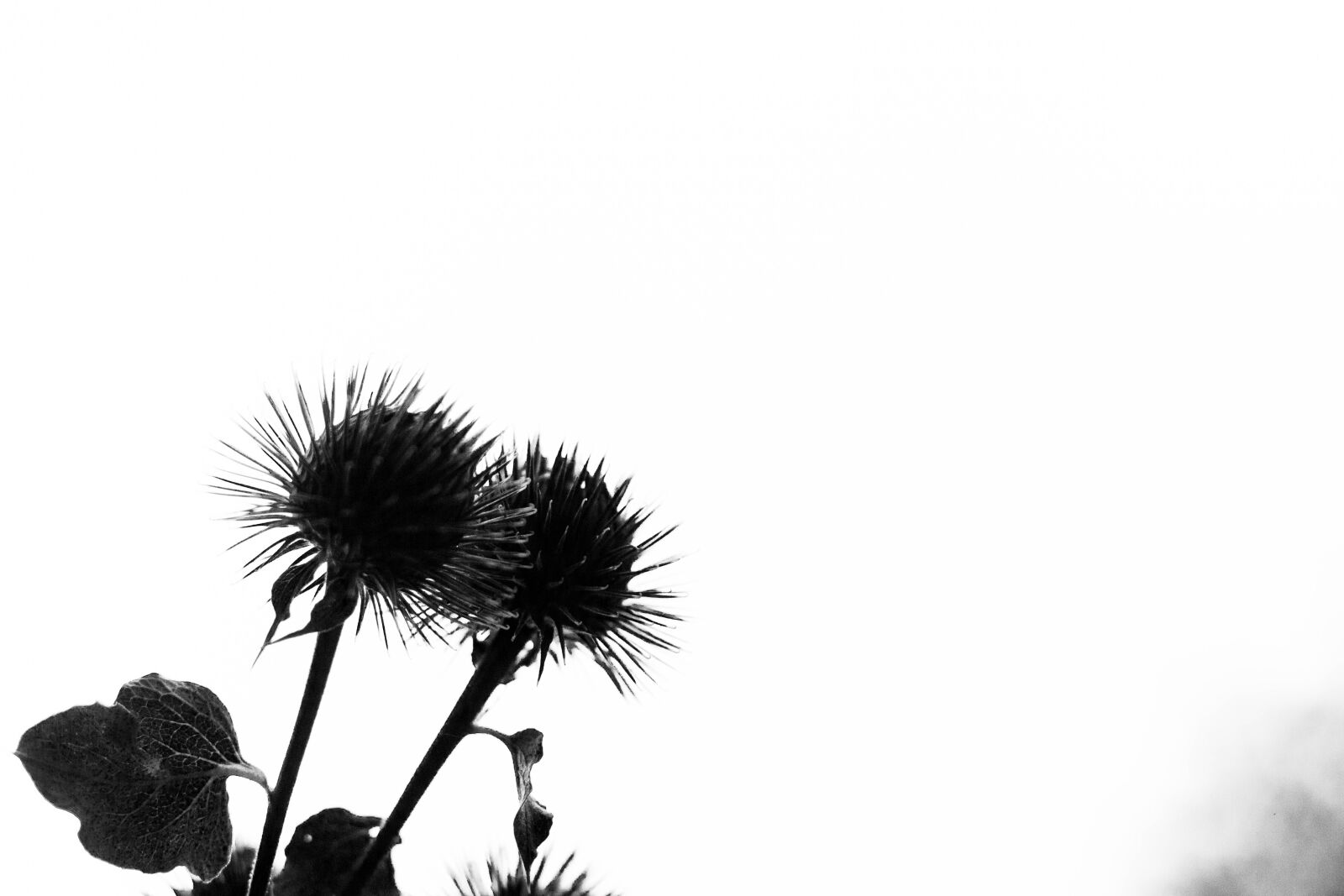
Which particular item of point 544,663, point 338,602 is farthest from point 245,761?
point 544,663

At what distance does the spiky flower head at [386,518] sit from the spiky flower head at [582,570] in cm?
6

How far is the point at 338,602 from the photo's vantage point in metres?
1.28

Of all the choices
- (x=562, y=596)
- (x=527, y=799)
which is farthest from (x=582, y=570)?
(x=527, y=799)

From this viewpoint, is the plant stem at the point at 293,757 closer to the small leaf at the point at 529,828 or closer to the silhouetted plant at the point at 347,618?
Result: the silhouetted plant at the point at 347,618

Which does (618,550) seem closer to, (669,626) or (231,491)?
(669,626)

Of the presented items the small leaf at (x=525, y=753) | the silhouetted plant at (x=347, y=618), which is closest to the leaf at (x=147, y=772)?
the silhouetted plant at (x=347, y=618)

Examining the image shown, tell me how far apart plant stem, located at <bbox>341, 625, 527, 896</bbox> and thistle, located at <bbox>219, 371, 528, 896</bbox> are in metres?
0.07

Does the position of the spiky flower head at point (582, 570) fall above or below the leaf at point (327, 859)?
above

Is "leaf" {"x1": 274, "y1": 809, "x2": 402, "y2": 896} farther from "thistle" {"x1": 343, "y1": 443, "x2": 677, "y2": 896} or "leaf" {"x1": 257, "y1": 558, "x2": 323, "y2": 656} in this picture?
"leaf" {"x1": 257, "y1": 558, "x2": 323, "y2": 656}

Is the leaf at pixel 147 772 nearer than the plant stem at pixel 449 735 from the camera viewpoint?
Yes

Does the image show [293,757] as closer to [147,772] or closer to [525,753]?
[147,772]

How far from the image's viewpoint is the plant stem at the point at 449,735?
1.35 metres

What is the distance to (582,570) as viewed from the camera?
1.47 m

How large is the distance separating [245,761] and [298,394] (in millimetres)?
433
